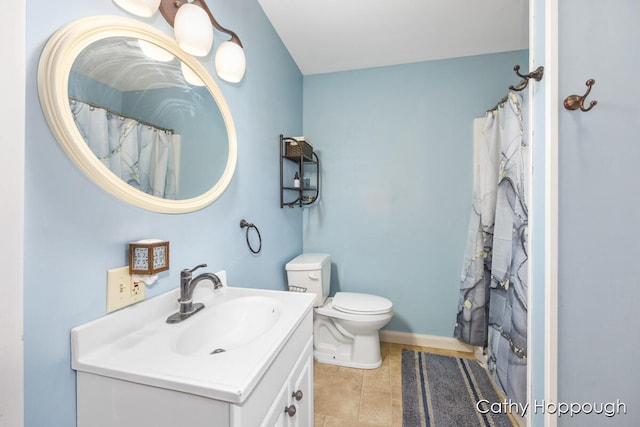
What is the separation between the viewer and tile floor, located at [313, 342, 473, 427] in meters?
1.39

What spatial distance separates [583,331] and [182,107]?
1600 millimetres

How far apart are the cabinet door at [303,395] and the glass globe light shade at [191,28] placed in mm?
1236

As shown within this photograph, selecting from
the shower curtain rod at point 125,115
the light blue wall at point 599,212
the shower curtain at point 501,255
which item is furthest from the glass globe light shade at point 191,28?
the shower curtain at point 501,255

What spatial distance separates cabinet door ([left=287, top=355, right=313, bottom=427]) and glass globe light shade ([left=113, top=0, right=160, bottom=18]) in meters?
1.26

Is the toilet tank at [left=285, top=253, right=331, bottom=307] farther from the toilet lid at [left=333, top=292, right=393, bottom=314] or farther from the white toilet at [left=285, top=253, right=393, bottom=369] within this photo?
the toilet lid at [left=333, top=292, right=393, bottom=314]

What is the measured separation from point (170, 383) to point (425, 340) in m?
2.11

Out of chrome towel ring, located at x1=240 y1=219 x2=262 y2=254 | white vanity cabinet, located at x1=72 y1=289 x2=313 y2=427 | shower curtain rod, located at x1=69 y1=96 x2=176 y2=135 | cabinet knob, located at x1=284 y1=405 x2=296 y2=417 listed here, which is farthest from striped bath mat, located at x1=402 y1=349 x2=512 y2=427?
shower curtain rod, located at x1=69 y1=96 x2=176 y2=135

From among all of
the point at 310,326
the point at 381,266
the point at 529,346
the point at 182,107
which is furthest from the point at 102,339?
the point at 381,266

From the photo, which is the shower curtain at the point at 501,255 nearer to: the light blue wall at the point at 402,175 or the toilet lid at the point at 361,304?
the light blue wall at the point at 402,175

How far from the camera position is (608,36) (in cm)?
80

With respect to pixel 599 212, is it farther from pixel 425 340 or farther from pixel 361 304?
pixel 425 340

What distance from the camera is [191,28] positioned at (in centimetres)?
89

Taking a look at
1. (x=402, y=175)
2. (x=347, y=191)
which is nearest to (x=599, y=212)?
(x=402, y=175)

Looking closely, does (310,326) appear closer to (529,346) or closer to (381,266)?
(529,346)
